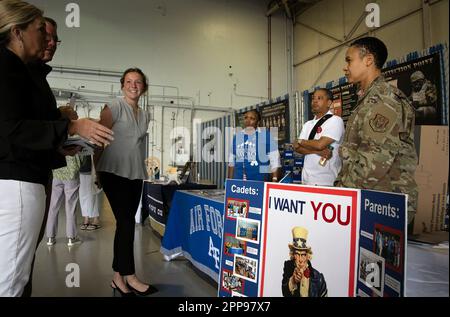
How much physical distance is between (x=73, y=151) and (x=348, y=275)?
110cm

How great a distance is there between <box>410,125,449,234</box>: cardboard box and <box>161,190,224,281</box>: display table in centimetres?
107

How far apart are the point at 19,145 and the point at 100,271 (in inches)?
72.3

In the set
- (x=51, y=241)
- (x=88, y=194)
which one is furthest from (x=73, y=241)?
(x=88, y=194)

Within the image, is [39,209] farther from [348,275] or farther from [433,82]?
[433,82]

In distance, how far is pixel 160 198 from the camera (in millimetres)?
3449

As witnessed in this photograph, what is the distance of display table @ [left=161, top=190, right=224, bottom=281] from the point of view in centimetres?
202

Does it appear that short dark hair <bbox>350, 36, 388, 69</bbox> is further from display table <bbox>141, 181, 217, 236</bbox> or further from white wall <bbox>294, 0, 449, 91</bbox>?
white wall <bbox>294, 0, 449, 91</bbox>

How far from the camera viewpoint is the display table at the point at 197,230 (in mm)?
2023

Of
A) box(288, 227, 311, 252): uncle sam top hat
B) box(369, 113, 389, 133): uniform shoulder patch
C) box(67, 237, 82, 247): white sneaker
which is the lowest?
box(67, 237, 82, 247): white sneaker

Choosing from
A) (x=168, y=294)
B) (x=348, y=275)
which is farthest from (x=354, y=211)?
(x=168, y=294)

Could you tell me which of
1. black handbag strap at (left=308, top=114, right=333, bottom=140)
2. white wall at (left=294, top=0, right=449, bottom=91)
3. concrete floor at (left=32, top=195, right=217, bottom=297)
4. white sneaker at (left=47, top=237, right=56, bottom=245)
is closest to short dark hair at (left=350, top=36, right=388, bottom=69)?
black handbag strap at (left=308, top=114, right=333, bottom=140)

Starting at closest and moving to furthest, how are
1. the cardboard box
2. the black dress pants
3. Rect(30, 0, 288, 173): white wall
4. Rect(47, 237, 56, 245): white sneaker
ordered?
the cardboard box
the black dress pants
Rect(47, 237, 56, 245): white sneaker
Rect(30, 0, 288, 173): white wall

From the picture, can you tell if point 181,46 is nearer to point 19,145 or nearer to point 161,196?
point 161,196

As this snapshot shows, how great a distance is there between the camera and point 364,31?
6426 mm
